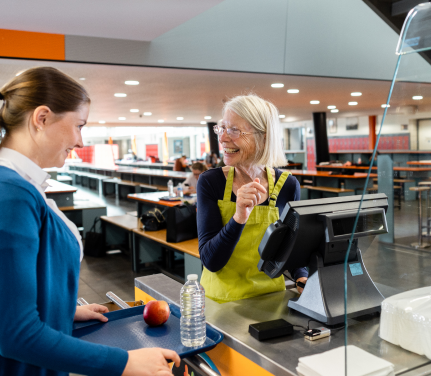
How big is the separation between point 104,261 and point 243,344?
199 inches

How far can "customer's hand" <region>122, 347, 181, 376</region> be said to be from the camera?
0.86 m

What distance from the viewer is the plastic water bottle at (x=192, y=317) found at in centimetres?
120

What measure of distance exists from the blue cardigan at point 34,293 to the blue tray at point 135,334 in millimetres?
310

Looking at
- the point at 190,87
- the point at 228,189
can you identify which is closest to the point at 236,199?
the point at 228,189

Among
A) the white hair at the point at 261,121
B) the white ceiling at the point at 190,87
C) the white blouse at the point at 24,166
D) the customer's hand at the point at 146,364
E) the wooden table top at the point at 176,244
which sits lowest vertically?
the wooden table top at the point at 176,244

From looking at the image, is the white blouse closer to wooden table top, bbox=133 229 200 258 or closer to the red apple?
the red apple

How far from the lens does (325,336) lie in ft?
3.93

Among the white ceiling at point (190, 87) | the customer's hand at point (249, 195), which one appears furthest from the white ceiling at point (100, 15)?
the customer's hand at point (249, 195)

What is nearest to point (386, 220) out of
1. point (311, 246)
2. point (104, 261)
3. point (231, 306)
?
point (311, 246)

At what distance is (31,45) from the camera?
4.30 metres

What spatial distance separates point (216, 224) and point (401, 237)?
72 cm

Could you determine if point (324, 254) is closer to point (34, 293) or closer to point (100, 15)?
point (34, 293)

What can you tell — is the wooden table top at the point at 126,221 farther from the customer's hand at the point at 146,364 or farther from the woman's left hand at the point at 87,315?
the customer's hand at the point at 146,364

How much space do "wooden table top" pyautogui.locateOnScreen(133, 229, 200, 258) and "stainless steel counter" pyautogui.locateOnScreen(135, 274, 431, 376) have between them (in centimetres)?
235
